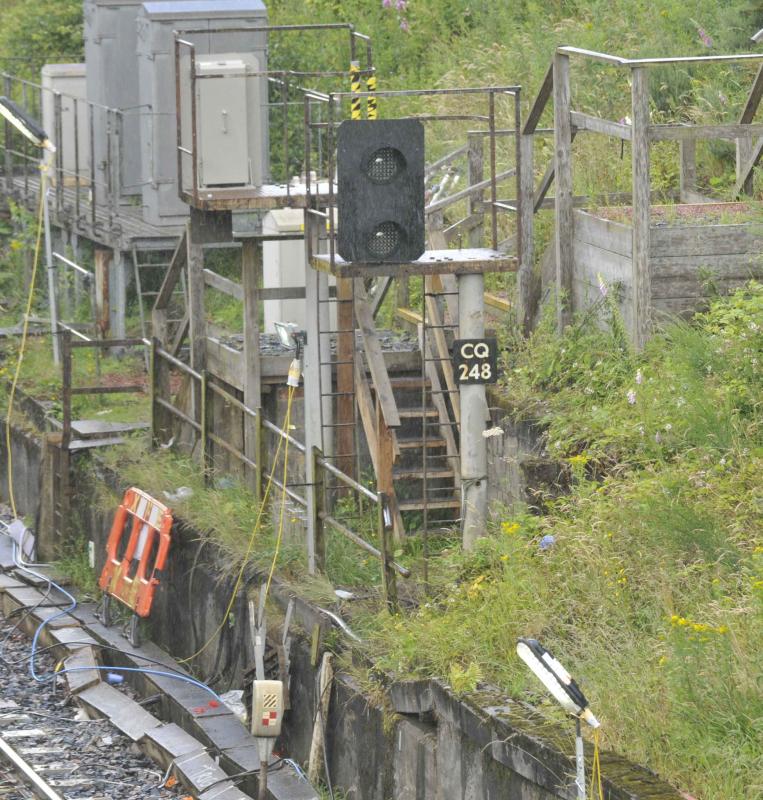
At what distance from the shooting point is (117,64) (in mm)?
21578

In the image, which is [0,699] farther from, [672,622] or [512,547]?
[672,622]

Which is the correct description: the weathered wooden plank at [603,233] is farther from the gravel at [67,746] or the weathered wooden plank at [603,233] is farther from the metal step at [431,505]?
the gravel at [67,746]

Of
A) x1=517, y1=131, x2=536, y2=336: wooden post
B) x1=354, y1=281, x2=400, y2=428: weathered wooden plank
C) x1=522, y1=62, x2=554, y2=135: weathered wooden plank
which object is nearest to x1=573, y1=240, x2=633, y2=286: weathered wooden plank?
x1=517, y1=131, x2=536, y2=336: wooden post

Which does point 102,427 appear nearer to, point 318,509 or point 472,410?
point 318,509

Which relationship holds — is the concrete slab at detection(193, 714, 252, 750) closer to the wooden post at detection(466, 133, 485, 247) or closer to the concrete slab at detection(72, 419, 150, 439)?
the wooden post at detection(466, 133, 485, 247)

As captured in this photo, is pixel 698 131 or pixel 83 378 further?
pixel 83 378

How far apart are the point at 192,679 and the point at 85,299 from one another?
9536 millimetres

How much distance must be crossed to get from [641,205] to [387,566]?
3.17 meters

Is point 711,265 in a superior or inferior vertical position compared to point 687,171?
inferior

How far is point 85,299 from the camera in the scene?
2184 cm

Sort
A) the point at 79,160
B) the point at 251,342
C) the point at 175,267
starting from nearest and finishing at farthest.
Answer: the point at 251,342 → the point at 175,267 → the point at 79,160

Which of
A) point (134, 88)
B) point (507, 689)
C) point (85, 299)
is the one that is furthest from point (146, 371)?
point (507, 689)

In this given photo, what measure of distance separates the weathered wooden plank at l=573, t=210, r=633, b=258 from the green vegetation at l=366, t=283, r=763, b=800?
70 centimetres

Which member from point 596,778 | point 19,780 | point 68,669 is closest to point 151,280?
point 68,669
